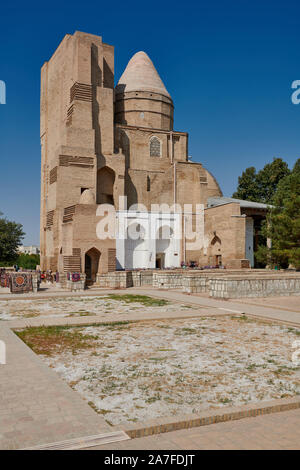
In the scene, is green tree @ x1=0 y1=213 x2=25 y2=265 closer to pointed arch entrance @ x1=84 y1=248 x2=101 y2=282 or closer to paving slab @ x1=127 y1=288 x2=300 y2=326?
pointed arch entrance @ x1=84 y1=248 x2=101 y2=282

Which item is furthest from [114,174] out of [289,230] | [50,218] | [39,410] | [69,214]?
[39,410]

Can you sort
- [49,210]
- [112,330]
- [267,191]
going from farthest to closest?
[267,191]
[49,210]
[112,330]

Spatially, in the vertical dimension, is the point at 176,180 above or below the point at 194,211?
above

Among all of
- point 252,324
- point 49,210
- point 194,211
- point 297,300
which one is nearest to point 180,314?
point 252,324

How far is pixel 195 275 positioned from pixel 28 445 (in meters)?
14.8

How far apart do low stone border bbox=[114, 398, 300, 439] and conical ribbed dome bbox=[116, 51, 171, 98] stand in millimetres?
35956

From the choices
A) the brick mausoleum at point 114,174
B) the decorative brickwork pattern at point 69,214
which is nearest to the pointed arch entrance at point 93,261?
the brick mausoleum at point 114,174

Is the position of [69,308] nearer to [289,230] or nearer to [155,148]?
[289,230]

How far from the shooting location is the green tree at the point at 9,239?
42.5m

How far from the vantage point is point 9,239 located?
42.9 m

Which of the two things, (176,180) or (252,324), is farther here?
(176,180)

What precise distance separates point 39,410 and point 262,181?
43877mm
